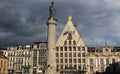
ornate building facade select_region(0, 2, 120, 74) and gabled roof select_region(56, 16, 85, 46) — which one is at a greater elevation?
gabled roof select_region(56, 16, 85, 46)

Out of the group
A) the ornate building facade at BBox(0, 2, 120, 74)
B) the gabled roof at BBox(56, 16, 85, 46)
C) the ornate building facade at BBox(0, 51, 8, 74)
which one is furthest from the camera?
the ornate building facade at BBox(0, 51, 8, 74)

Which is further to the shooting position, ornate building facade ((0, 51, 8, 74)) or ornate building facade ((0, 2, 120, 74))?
ornate building facade ((0, 51, 8, 74))

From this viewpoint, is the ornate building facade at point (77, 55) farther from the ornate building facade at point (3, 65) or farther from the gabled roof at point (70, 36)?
the ornate building facade at point (3, 65)

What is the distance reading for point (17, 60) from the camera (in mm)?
111938

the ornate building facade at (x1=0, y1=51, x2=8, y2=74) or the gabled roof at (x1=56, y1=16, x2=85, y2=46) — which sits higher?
the gabled roof at (x1=56, y1=16, x2=85, y2=46)

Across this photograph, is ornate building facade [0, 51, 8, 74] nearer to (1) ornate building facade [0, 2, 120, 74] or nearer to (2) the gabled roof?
(1) ornate building facade [0, 2, 120, 74]

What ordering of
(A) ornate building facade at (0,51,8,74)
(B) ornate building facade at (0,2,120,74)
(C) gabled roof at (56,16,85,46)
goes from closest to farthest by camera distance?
(B) ornate building facade at (0,2,120,74) < (C) gabled roof at (56,16,85,46) < (A) ornate building facade at (0,51,8,74)

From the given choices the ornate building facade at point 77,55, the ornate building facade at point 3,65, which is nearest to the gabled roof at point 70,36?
the ornate building facade at point 77,55

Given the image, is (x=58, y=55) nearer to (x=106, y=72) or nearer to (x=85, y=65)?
(x=85, y=65)

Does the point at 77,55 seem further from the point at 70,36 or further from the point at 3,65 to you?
the point at 3,65

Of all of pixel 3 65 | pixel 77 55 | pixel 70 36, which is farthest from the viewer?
pixel 3 65

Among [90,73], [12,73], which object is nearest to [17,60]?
[12,73]

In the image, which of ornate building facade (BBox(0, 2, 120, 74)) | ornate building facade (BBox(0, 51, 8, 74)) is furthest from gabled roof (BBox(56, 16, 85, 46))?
ornate building facade (BBox(0, 51, 8, 74))

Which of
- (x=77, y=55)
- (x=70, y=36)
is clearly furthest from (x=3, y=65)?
(x=77, y=55)
